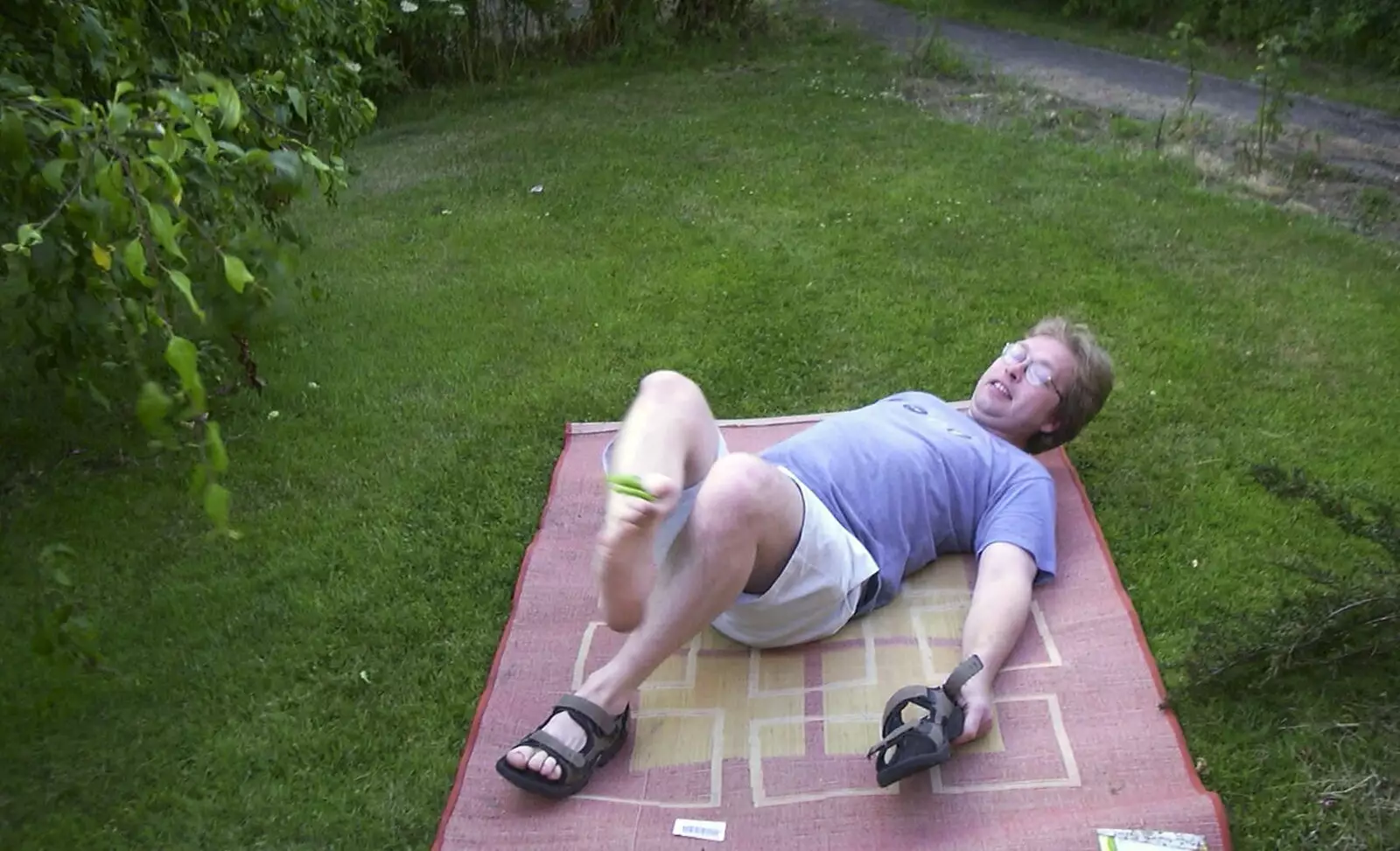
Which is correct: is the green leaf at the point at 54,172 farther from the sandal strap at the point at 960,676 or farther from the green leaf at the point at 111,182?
the sandal strap at the point at 960,676

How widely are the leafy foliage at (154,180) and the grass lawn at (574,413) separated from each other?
0.40 metres

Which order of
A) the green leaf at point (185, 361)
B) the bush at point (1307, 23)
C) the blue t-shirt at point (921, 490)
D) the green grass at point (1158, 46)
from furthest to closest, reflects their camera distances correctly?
the bush at point (1307, 23) → the green grass at point (1158, 46) → the blue t-shirt at point (921, 490) → the green leaf at point (185, 361)

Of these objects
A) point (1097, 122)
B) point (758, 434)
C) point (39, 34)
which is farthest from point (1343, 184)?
point (39, 34)

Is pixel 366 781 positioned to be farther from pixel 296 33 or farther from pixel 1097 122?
pixel 1097 122

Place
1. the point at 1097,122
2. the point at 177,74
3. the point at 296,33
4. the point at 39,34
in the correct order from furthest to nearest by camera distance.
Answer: the point at 1097,122
the point at 296,33
the point at 177,74
the point at 39,34

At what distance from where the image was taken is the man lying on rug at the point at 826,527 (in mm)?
1970

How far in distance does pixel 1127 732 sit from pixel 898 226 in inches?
104

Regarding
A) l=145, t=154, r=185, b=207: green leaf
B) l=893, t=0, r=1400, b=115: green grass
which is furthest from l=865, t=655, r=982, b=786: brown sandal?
l=893, t=0, r=1400, b=115: green grass

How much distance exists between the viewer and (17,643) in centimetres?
243

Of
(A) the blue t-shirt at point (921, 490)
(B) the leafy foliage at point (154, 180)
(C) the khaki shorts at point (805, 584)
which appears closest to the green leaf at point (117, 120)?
(B) the leafy foliage at point (154, 180)

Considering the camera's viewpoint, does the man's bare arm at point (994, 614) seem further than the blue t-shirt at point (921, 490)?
No

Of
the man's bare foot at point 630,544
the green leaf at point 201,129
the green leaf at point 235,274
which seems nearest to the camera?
the green leaf at point 235,274

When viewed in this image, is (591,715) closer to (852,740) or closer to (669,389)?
(852,740)

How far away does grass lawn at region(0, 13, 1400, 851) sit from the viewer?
6.87 ft
